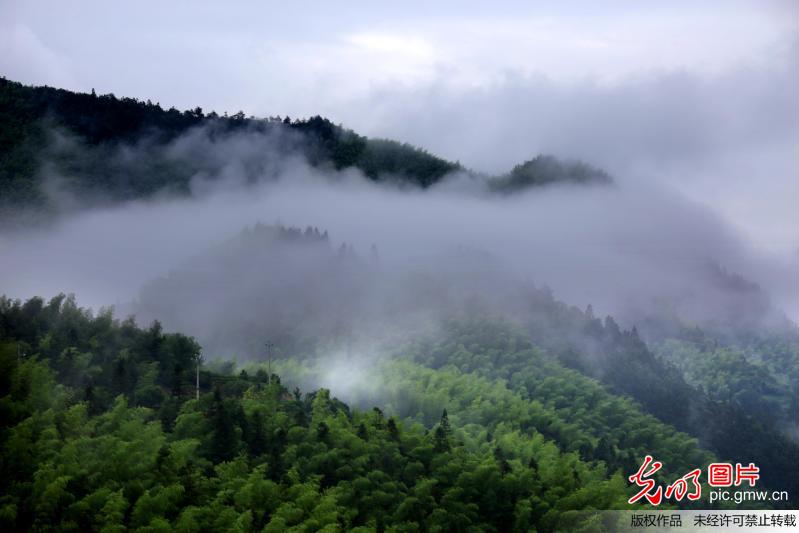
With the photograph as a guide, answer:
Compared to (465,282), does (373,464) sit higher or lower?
lower

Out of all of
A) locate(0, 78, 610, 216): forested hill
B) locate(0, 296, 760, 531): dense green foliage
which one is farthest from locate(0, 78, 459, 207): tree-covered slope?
locate(0, 296, 760, 531): dense green foliage

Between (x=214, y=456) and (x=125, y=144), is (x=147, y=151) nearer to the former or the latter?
(x=125, y=144)

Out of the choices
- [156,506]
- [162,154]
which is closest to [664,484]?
[156,506]

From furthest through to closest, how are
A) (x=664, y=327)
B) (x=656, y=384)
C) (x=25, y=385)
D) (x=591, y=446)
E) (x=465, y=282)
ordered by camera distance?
(x=664, y=327), (x=465, y=282), (x=656, y=384), (x=591, y=446), (x=25, y=385)

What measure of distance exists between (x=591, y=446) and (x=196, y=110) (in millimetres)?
104485

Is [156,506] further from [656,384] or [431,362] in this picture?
[656,384]

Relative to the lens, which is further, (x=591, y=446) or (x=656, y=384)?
(x=656, y=384)

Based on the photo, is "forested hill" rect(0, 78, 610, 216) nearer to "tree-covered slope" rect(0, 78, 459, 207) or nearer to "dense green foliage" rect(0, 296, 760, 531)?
"tree-covered slope" rect(0, 78, 459, 207)

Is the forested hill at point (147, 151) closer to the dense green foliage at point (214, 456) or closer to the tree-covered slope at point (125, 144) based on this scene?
the tree-covered slope at point (125, 144)

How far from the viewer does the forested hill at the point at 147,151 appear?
399 feet

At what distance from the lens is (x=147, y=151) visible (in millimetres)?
138750

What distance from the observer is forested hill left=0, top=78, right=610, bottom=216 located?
12175cm

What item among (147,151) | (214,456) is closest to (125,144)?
(147,151)

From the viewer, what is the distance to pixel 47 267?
10338 centimetres
